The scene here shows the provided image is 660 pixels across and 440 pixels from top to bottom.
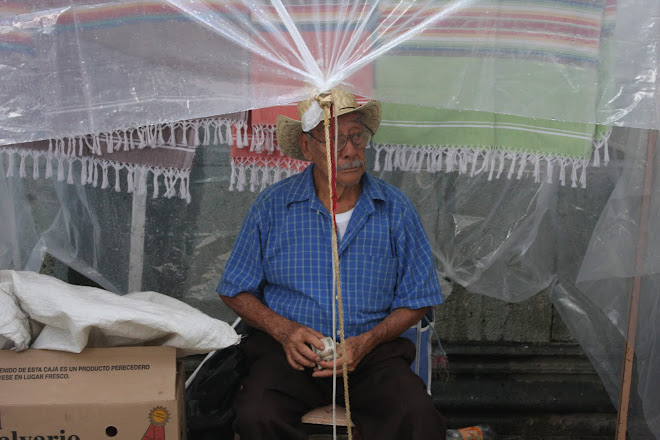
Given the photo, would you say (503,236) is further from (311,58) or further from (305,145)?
(311,58)

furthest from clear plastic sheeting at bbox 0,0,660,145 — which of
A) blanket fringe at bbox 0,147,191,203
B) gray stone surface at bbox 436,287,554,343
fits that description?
gray stone surface at bbox 436,287,554,343

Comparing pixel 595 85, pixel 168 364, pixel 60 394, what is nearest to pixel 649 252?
pixel 595 85

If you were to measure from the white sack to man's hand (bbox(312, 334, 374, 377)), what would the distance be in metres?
0.31

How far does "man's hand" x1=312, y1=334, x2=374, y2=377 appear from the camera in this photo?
2.47 metres

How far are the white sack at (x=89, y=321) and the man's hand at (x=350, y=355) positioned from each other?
31 centimetres

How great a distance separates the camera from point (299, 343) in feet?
8.20

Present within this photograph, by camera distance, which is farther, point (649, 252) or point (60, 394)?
point (649, 252)

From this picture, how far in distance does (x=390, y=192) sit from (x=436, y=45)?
68 centimetres

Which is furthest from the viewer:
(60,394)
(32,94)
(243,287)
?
(243,287)

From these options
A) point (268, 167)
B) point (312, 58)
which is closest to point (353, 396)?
point (268, 167)

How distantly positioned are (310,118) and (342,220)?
1.69ft

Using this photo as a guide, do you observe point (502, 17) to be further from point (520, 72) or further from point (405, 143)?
point (405, 143)

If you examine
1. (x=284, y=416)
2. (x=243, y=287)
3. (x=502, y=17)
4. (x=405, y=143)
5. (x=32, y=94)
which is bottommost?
(x=284, y=416)

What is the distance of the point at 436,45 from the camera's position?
222 centimetres
